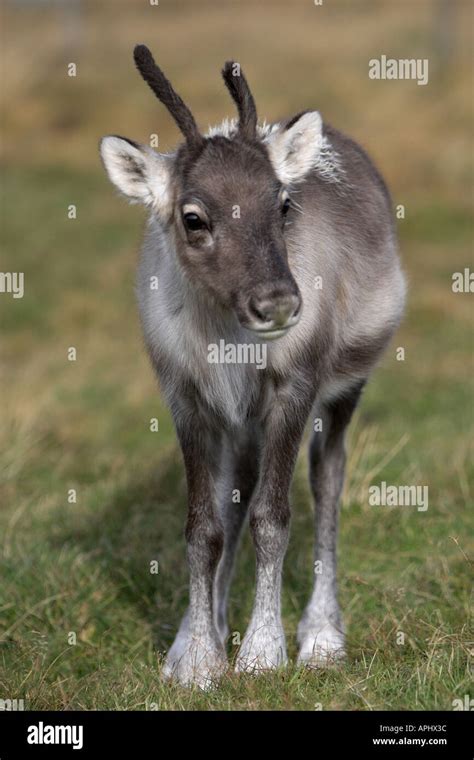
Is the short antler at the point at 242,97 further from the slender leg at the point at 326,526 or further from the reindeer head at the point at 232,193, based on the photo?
the slender leg at the point at 326,526

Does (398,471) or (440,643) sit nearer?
(440,643)

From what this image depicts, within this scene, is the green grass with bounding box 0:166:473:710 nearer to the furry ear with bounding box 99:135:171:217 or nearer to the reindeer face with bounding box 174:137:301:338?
the reindeer face with bounding box 174:137:301:338

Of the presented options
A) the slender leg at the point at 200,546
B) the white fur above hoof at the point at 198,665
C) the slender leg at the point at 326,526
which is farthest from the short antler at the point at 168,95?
the white fur above hoof at the point at 198,665

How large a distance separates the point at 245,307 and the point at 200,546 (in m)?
1.66

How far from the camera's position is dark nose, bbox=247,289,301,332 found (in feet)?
18.4

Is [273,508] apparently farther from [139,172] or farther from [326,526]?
[139,172]

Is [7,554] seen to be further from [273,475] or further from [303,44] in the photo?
[303,44]

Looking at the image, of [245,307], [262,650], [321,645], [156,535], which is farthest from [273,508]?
[156,535]

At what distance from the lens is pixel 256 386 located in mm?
6621

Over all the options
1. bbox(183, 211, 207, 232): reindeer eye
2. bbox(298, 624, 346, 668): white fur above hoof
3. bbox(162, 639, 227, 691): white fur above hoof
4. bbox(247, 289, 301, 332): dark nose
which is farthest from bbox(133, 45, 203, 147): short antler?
bbox(298, 624, 346, 668): white fur above hoof

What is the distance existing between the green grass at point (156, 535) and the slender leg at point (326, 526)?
174 millimetres

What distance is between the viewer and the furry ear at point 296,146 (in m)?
6.43

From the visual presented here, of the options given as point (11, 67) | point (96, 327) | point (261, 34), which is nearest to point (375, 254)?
Answer: point (96, 327)

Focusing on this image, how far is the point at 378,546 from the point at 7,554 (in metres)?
2.62
